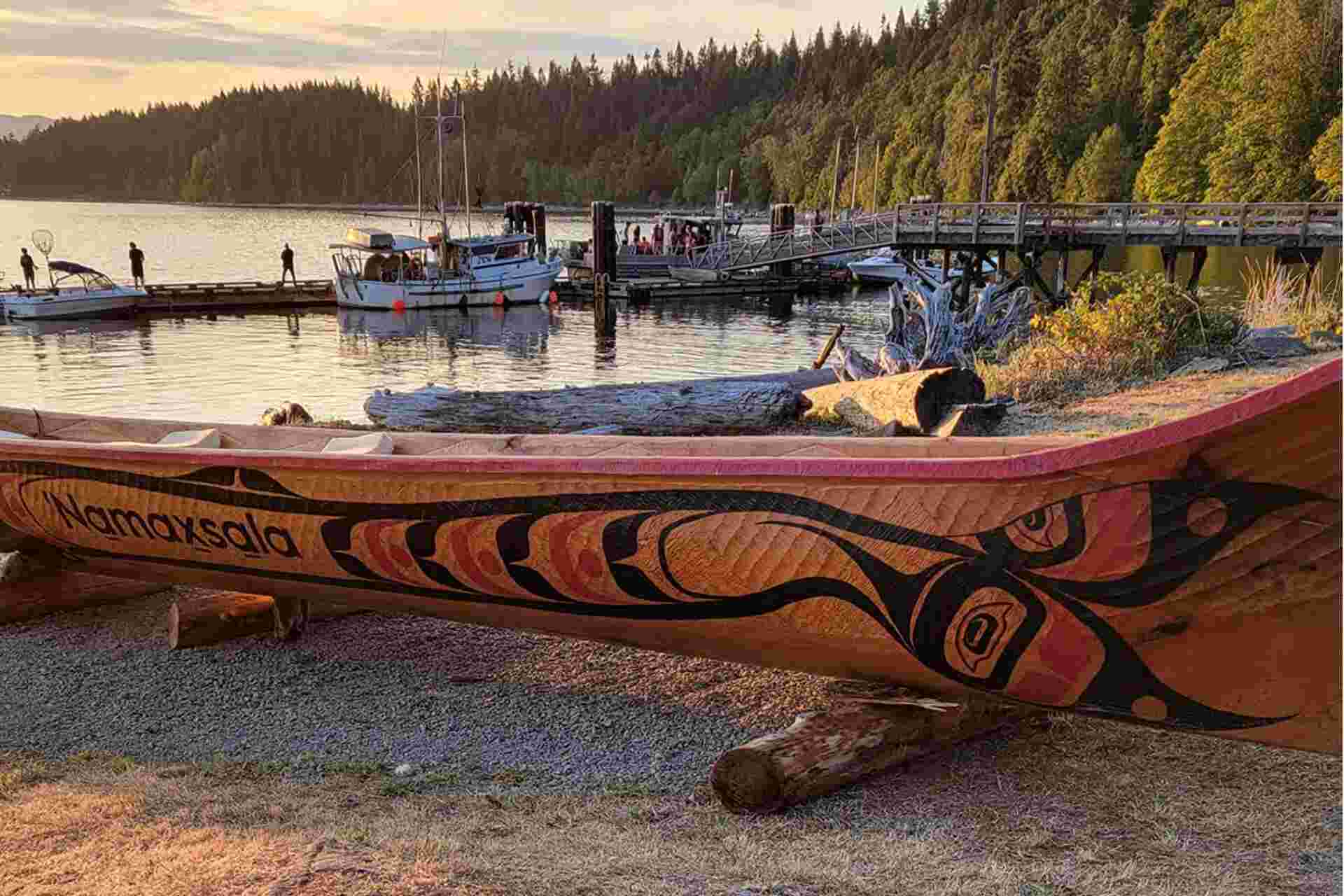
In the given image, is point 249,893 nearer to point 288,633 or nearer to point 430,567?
point 430,567

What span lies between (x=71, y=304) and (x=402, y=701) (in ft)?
115

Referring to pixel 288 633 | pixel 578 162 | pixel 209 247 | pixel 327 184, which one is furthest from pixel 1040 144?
pixel 327 184

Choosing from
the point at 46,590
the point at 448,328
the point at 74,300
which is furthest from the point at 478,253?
the point at 46,590

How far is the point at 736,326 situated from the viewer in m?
37.1

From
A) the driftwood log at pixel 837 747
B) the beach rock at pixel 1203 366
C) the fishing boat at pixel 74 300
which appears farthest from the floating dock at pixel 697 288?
the driftwood log at pixel 837 747

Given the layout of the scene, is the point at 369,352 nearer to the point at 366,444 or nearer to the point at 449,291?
the point at 449,291

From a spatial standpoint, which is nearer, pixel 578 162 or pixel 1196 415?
pixel 1196 415

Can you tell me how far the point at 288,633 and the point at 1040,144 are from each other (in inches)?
3135

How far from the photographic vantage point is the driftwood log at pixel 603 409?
12.7 metres

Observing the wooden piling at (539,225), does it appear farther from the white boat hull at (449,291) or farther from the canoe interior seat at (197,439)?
the canoe interior seat at (197,439)

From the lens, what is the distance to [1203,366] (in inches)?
548

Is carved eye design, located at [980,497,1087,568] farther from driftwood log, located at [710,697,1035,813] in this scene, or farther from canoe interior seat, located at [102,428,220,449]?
canoe interior seat, located at [102,428,220,449]

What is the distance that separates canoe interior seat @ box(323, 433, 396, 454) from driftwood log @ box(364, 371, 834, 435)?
5.67 metres

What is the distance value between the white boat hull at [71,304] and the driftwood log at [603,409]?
1049 inches
